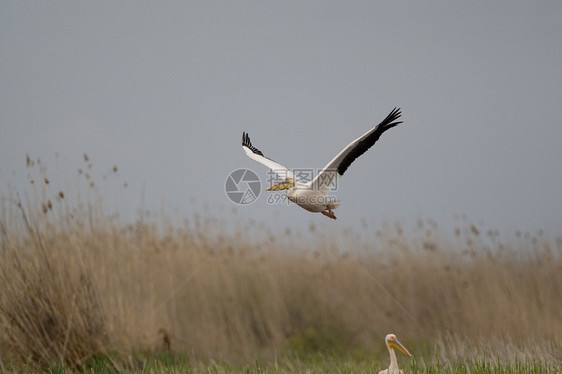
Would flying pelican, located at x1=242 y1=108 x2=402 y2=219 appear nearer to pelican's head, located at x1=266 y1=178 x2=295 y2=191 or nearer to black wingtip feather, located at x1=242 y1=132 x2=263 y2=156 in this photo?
pelican's head, located at x1=266 y1=178 x2=295 y2=191

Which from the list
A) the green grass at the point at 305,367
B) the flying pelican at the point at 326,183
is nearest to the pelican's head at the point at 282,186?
the flying pelican at the point at 326,183

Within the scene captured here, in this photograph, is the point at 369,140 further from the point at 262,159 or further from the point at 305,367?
the point at 305,367

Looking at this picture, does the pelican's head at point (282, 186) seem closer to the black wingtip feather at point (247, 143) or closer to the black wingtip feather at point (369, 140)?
the black wingtip feather at point (369, 140)

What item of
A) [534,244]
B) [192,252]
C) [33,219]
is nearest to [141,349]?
[33,219]

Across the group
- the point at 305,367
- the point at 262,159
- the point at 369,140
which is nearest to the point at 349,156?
the point at 369,140

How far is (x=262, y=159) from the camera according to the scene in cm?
639

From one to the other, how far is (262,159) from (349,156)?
57.3 inches

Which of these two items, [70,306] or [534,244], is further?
[534,244]

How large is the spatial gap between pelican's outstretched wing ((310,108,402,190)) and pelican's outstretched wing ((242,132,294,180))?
0.36m

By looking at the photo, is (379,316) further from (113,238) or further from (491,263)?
(113,238)

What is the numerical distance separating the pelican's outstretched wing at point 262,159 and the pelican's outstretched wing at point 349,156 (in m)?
0.36

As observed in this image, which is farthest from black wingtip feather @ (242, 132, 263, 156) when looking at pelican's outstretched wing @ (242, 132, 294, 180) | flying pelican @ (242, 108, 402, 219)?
flying pelican @ (242, 108, 402, 219)

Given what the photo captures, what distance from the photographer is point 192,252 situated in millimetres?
9484

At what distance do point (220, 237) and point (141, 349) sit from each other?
10.5ft
